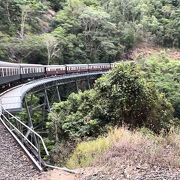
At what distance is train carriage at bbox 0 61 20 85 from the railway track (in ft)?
32.5

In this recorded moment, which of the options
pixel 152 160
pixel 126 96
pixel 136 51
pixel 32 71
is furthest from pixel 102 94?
pixel 136 51

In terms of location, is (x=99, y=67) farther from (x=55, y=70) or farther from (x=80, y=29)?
(x=55, y=70)

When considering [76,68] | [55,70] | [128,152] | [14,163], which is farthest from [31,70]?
[128,152]

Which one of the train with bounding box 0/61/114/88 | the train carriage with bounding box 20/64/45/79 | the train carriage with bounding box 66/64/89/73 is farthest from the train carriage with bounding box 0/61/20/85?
the train carriage with bounding box 66/64/89/73

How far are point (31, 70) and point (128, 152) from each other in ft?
71.2

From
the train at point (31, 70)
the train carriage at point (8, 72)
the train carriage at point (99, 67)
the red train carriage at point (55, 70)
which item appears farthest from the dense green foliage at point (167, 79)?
the train carriage at point (8, 72)

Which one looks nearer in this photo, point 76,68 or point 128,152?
point 128,152

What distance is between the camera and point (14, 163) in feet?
20.6

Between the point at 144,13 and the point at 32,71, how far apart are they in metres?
50.7

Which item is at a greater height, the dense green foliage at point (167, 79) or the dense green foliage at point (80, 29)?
the dense green foliage at point (80, 29)

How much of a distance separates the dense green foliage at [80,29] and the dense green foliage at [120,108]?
965 inches

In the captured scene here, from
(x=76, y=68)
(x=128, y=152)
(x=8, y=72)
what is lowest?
(x=128, y=152)

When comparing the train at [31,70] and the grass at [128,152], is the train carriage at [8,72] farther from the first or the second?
the grass at [128,152]

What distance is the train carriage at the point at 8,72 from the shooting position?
17041 mm
